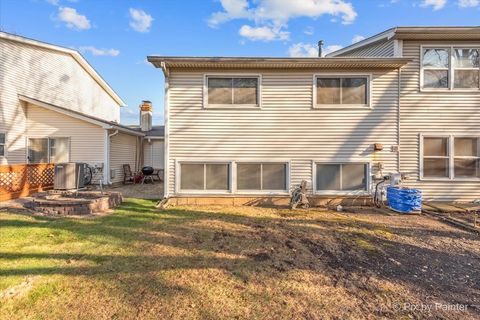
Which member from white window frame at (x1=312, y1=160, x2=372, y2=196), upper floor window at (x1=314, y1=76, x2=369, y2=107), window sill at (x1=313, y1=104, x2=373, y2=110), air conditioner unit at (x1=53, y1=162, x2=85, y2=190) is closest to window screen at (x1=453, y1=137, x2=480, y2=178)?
white window frame at (x1=312, y1=160, x2=372, y2=196)

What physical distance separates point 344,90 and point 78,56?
15.2m

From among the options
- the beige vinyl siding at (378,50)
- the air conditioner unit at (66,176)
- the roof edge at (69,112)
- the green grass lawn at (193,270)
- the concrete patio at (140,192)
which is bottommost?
the green grass lawn at (193,270)

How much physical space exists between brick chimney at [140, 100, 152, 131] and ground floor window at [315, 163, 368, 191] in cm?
1200

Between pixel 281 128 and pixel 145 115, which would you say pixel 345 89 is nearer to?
pixel 281 128

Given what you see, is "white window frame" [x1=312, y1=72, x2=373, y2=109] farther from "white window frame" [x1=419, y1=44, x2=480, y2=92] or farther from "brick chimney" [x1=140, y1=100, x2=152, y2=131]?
"brick chimney" [x1=140, y1=100, x2=152, y2=131]

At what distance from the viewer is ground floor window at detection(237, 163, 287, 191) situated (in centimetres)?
844

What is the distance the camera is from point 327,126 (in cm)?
838

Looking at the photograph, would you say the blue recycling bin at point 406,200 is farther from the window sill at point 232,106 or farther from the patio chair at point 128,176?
the patio chair at point 128,176

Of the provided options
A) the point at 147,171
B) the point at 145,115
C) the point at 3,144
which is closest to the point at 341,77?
the point at 147,171

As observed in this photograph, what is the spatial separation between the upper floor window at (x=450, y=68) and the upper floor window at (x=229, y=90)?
5.30 meters

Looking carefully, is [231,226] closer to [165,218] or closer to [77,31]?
[165,218]

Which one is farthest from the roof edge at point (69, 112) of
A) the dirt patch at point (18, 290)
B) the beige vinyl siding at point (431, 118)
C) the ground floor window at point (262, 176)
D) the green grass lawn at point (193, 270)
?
the beige vinyl siding at point (431, 118)

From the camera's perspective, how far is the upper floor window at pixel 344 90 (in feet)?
27.5

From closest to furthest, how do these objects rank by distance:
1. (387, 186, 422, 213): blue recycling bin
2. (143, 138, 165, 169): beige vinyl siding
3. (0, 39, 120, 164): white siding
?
1. (387, 186, 422, 213): blue recycling bin
2. (0, 39, 120, 164): white siding
3. (143, 138, 165, 169): beige vinyl siding
